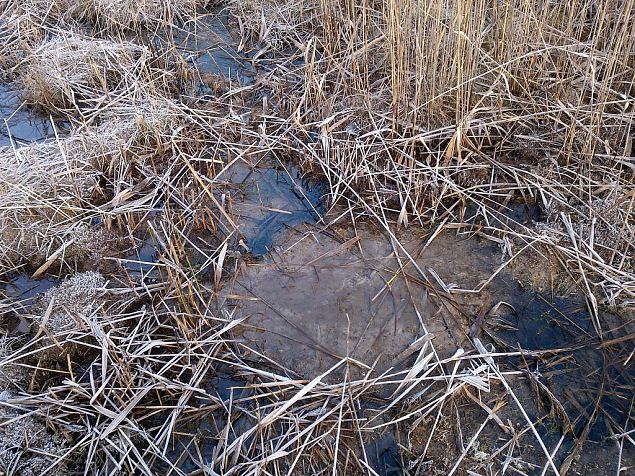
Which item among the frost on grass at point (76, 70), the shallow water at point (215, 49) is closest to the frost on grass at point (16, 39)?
the frost on grass at point (76, 70)

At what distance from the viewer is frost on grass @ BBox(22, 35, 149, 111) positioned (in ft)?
11.4

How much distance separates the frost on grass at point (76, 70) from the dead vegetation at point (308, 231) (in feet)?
0.06

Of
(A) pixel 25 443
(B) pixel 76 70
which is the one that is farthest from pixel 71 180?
(A) pixel 25 443

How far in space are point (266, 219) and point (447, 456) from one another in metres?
1.41

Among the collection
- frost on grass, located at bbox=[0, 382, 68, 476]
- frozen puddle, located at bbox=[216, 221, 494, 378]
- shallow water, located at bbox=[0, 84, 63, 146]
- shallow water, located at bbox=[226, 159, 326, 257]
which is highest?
shallow water, located at bbox=[0, 84, 63, 146]

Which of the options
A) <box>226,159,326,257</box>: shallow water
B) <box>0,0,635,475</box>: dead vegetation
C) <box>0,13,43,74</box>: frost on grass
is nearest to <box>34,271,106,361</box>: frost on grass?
<box>0,0,635,475</box>: dead vegetation

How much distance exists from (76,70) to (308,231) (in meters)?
2.14

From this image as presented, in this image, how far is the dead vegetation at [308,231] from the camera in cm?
188

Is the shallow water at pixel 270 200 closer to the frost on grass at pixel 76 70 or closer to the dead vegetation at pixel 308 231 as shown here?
the dead vegetation at pixel 308 231

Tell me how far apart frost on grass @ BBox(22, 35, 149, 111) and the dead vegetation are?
18mm

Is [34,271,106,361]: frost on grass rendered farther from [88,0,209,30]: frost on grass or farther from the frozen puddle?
[88,0,209,30]: frost on grass

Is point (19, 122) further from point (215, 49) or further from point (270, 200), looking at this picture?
point (270, 200)

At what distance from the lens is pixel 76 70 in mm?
3623

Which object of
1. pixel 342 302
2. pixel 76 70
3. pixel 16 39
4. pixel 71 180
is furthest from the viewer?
pixel 16 39
